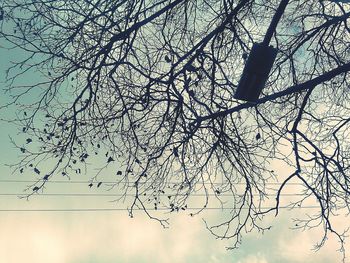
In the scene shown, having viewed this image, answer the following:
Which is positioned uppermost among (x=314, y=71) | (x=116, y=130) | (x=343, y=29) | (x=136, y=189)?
(x=343, y=29)

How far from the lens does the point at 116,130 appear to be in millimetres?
5105

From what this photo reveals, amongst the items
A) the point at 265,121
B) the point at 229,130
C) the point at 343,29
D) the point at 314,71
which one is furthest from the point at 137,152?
the point at 343,29

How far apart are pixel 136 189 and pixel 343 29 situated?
15.3 ft

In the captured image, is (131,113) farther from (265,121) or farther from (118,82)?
(265,121)

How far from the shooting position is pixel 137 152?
16.9ft

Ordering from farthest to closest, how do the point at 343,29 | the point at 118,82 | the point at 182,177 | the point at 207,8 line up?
1. the point at 343,29
2. the point at 207,8
3. the point at 182,177
4. the point at 118,82

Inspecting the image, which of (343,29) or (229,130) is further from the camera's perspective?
(343,29)

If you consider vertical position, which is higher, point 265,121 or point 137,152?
point 265,121

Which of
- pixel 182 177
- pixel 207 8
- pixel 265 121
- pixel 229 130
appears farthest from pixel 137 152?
pixel 207 8

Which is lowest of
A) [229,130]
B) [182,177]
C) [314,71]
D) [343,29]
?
[182,177]

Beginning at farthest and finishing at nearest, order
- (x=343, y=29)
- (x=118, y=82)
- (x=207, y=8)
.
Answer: (x=343, y=29) → (x=207, y=8) → (x=118, y=82)

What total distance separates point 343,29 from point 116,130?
449 centimetres

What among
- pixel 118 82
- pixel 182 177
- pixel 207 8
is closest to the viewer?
pixel 118 82

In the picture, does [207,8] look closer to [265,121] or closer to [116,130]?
[265,121]
